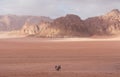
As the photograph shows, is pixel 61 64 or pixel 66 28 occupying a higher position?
pixel 61 64

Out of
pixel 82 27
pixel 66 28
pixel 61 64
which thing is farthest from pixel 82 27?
pixel 61 64

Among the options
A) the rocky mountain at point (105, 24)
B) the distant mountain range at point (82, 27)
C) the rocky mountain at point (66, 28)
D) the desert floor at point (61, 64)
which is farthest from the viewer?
the rocky mountain at point (105, 24)

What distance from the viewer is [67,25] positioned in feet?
340

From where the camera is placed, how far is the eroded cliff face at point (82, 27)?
103125 millimetres

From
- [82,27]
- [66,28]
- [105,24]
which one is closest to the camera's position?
[66,28]

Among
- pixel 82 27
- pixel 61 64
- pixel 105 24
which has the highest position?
pixel 61 64

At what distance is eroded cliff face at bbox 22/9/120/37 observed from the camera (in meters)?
103

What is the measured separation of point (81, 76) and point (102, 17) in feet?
349

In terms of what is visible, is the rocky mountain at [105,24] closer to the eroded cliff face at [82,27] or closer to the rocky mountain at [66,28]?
the eroded cliff face at [82,27]

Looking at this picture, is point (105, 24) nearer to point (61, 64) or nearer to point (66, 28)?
point (66, 28)

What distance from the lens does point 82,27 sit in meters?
107

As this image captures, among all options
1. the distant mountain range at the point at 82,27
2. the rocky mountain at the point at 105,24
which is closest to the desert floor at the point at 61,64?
the distant mountain range at the point at 82,27

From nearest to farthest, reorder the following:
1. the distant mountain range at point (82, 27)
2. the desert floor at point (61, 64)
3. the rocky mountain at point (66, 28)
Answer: the desert floor at point (61, 64) < the rocky mountain at point (66, 28) < the distant mountain range at point (82, 27)

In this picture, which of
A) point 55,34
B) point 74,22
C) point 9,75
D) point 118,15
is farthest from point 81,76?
point 118,15
